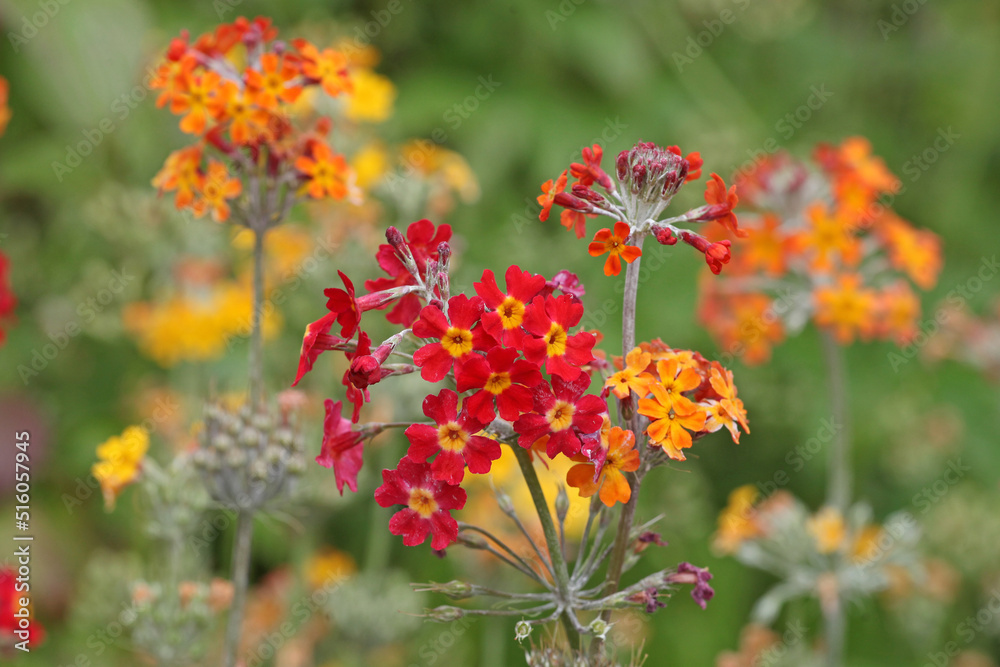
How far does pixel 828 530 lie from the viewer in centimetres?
309

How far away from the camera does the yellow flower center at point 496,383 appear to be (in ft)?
4.41

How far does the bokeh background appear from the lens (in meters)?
3.78

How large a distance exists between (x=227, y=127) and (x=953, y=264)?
15.8 feet

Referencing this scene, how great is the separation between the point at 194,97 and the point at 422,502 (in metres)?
1.30

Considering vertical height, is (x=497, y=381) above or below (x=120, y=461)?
below

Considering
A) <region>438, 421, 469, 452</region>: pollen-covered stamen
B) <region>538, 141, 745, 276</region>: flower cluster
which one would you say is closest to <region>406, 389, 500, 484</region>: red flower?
<region>438, 421, 469, 452</region>: pollen-covered stamen

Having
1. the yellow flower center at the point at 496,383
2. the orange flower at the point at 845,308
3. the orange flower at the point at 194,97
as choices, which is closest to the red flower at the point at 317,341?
the yellow flower center at the point at 496,383

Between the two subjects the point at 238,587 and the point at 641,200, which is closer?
the point at 641,200

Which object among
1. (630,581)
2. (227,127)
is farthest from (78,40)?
(630,581)

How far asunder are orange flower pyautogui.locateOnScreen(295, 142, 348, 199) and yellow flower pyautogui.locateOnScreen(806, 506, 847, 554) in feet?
6.77

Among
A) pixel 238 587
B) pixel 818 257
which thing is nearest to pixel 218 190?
pixel 238 587

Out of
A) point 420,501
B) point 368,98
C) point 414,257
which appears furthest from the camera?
point 368,98

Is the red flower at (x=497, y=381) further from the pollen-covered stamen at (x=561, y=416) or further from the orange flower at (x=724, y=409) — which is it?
the orange flower at (x=724, y=409)

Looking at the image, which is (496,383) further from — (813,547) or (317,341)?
(813,547)
